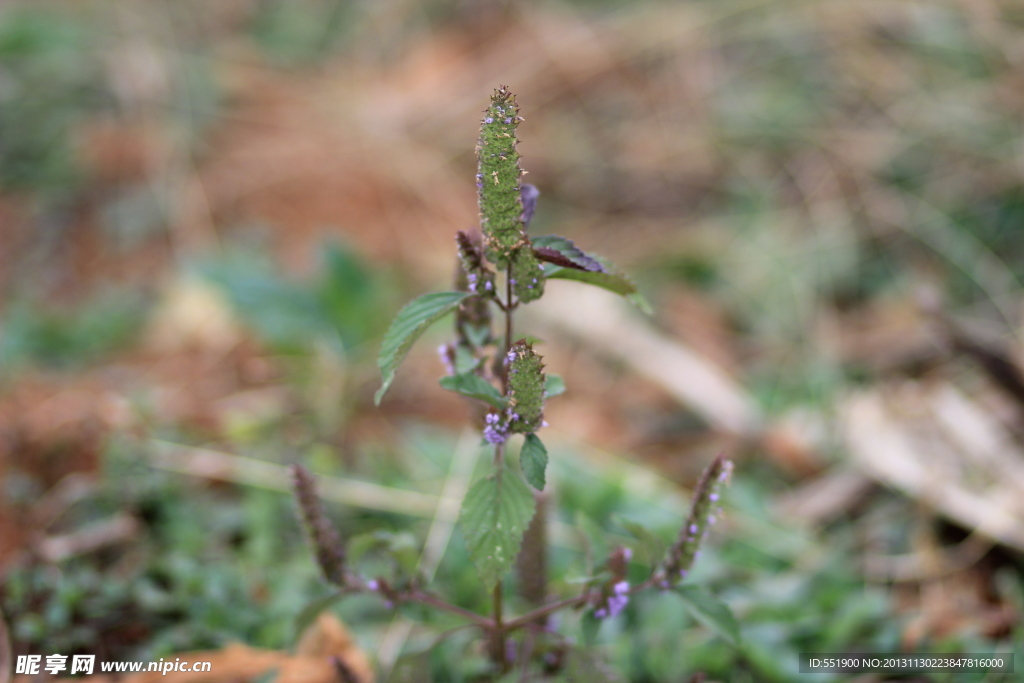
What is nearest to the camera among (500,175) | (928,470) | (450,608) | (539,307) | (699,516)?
(500,175)

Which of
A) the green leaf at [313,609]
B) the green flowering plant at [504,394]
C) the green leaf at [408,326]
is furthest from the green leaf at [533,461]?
the green leaf at [313,609]

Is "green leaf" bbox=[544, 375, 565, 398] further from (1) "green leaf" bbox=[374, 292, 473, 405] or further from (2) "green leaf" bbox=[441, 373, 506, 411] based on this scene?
(1) "green leaf" bbox=[374, 292, 473, 405]

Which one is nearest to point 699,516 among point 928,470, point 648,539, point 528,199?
point 648,539

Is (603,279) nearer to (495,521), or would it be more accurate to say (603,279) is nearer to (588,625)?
(495,521)

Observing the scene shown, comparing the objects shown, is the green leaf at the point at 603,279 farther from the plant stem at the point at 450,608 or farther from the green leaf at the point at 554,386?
the plant stem at the point at 450,608

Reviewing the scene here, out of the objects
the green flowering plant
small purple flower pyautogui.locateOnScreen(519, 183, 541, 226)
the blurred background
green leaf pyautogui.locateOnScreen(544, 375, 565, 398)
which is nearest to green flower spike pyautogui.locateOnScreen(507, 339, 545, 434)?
the green flowering plant

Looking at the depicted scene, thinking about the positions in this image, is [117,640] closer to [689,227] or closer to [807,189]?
[689,227]
